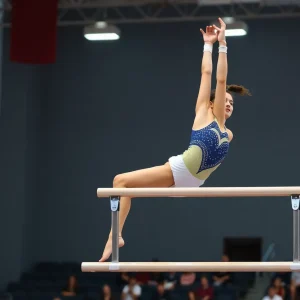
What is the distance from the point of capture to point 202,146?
5410 mm

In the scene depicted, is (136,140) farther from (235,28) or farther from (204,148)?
(204,148)

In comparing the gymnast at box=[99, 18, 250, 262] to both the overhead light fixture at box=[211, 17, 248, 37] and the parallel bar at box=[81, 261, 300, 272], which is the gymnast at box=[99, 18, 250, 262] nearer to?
the parallel bar at box=[81, 261, 300, 272]

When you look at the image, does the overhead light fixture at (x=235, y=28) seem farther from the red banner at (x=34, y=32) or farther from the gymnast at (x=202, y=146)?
the gymnast at (x=202, y=146)

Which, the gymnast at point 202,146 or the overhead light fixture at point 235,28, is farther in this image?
the overhead light fixture at point 235,28

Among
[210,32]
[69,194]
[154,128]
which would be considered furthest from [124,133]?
[210,32]

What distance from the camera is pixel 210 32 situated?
561 centimetres

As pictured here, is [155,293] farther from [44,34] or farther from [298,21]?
[298,21]

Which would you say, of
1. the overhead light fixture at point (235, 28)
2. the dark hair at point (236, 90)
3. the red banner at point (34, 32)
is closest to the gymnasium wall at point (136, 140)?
the overhead light fixture at point (235, 28)

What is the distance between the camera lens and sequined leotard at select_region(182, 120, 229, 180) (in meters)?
5.41

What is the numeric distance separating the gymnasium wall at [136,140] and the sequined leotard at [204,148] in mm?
11050

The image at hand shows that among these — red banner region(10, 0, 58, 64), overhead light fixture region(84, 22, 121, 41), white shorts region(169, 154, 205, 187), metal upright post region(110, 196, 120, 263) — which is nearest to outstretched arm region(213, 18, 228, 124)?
white shorts region(169, 154, 205, 187)

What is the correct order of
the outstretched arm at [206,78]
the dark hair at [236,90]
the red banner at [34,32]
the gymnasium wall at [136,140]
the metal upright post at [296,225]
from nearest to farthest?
the metal upright post at [296,225]
the outstretched arm at [206,78]
the dark hair at [236,90]
the red banner at [34,32]
the gymnasium wall at [136,140]

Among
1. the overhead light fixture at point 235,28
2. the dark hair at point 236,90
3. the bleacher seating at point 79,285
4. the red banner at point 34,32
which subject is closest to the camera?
the dark hair at point 236,90

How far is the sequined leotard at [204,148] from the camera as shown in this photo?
541 centimetres
